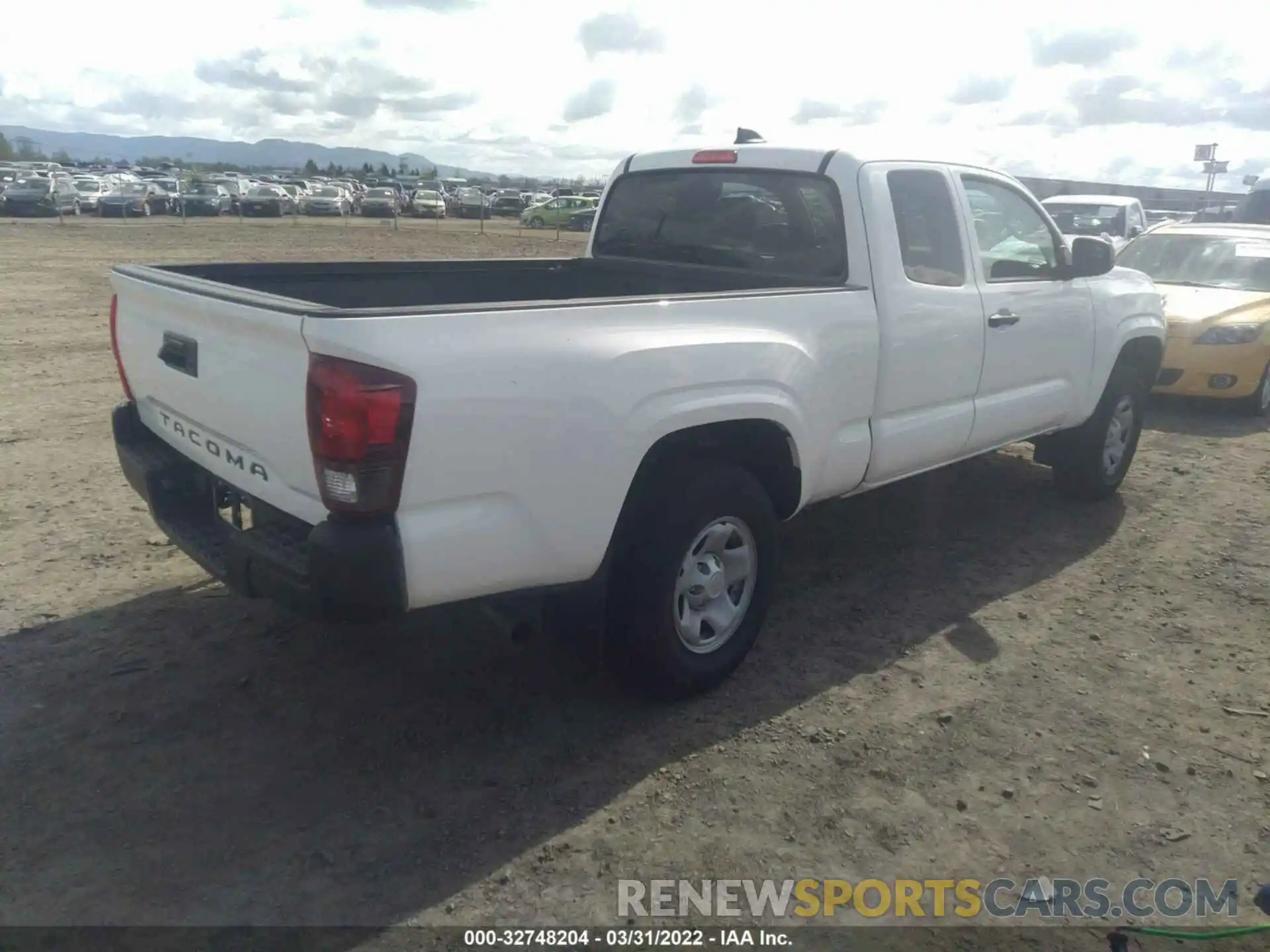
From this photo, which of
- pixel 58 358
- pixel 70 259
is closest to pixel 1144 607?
pixel 58 358

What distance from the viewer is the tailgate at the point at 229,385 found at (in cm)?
280

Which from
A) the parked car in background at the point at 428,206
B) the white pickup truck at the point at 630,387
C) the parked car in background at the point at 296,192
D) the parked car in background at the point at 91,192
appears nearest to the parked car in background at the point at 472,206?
the parked car in background at the point at 428,206

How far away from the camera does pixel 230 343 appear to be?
303cm

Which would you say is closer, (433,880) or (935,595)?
(433,880)

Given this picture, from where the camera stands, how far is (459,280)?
15.9ft

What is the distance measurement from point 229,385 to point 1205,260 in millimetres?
9471

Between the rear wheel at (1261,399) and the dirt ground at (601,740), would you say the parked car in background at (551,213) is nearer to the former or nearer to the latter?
the rear wheel at (1261,399)

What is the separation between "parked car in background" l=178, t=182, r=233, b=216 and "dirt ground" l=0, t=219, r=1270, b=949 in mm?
39241

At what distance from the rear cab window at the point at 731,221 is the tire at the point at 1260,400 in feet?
20.0

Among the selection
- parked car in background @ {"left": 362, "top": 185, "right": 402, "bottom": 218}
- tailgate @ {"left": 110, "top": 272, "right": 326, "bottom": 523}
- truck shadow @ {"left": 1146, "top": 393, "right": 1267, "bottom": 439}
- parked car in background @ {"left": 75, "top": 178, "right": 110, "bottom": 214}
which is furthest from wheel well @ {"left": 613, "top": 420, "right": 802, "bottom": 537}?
parked car in background @ {"left": 362, "top": 185, "right": 402, "bottom": 218}

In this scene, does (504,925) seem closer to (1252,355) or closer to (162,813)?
(162,813)

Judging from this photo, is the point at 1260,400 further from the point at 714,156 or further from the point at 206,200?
the point at 206,200

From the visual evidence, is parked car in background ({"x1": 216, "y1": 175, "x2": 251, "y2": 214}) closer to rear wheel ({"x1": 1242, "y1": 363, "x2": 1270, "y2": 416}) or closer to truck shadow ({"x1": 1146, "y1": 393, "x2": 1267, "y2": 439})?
truck shadow ({"x1": 1146, "y1": 393, "x2": 1267, "y2": 439})

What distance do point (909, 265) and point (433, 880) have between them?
310cm
